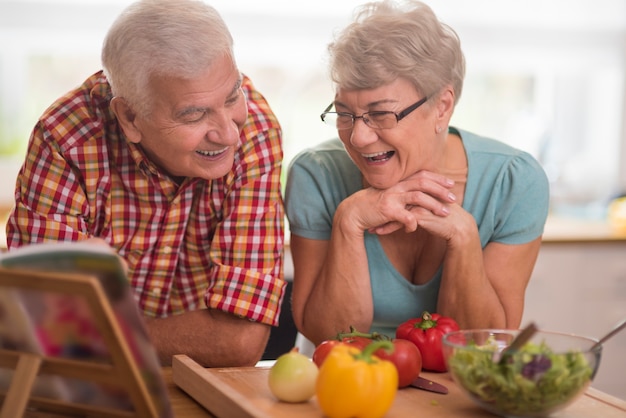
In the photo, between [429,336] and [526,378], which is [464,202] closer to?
[429,336]

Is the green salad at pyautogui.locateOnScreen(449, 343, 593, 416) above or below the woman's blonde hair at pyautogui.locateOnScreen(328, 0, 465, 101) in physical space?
below

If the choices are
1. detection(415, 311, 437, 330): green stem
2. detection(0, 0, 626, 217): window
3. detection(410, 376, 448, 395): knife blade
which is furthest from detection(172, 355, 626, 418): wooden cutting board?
detection(0, 0, 626, 217): window

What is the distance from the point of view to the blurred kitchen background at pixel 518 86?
3.44 meters

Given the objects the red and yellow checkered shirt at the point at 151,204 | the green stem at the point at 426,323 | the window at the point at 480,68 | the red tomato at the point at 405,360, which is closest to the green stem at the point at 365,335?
the red tomato at the point at 405,360

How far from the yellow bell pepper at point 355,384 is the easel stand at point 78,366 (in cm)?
26

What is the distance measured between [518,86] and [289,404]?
10.3ft

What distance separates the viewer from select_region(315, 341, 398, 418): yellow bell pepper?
124cm

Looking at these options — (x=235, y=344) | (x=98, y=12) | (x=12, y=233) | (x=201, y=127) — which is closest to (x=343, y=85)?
(x=201, y=127)

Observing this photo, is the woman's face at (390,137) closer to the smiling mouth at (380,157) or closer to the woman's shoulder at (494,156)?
the smiling mouth at (380,157)

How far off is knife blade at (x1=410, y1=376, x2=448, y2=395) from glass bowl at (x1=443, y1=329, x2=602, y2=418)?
0.12 meters

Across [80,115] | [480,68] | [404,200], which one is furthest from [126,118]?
[480,68]

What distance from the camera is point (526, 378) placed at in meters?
1.24

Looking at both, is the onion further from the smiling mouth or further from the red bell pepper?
the smiling mouth

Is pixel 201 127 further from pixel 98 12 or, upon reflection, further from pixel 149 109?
pixel 98 12
